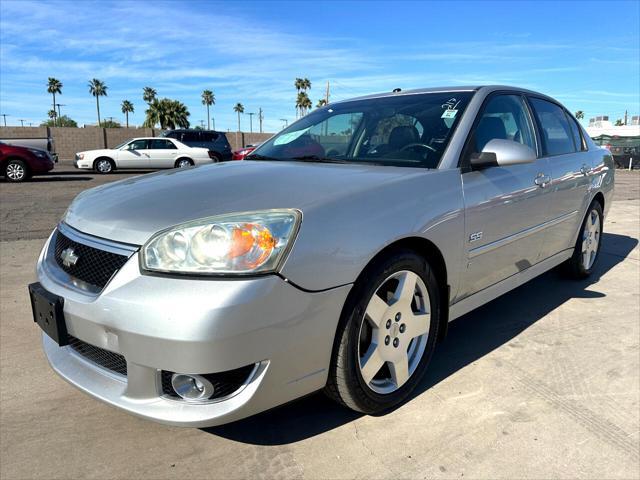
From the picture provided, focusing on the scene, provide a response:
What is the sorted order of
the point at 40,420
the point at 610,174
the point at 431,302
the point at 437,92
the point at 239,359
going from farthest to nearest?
1. the point at 610,174
2. the point at 437,92
3. the point at 431,302
4. the point at 40,420
5. the point at 239,359

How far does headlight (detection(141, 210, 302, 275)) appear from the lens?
177cm

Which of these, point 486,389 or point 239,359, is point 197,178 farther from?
point 486,389

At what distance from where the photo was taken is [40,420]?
2324 mm

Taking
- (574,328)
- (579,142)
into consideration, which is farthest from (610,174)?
(574,328)

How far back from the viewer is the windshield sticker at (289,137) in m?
3.45

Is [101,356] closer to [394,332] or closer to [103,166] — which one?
[394,332]

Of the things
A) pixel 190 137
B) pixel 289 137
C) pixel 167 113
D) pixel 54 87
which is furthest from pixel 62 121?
pixel 289 137

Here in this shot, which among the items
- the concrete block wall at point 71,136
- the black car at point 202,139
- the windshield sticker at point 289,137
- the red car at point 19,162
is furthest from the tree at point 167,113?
the windshield sticker at point 289,137

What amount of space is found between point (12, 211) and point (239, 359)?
8.43m

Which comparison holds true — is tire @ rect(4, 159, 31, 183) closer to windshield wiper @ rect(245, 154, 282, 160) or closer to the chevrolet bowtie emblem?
windshield wiper @ rect(245, 154, 282, 160)

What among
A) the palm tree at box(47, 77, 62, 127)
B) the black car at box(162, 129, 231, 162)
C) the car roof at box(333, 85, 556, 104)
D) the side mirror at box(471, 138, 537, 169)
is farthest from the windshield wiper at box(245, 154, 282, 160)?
the palm tree at box(47, 77, 62, 127)

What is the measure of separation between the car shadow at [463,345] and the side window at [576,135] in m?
1.24

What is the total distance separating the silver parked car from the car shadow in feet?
0.81

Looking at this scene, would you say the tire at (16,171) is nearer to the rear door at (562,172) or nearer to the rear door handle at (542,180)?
the rear door at (562,172)
